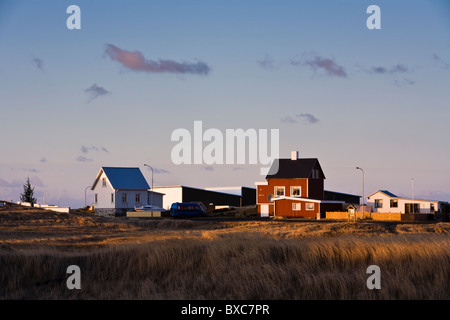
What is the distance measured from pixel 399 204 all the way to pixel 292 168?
64.2 feet

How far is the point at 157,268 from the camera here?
2339 cm

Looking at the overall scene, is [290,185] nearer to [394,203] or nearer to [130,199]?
[394,203]

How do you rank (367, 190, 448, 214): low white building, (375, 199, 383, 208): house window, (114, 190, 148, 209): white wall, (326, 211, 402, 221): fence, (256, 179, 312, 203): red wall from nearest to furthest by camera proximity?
1. (326, 211, 402, 221): fence
2. (256, 179, 312, 203): red wall
3. (114, 190, 148, 209): white wall
4. (367, 190, 448, 214): low white building
5. (375, 199, 383, 208): house window

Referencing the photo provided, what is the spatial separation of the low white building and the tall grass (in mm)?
69821

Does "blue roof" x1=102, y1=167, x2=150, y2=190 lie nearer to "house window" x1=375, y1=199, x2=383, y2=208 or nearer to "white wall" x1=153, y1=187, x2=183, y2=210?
"white wall" x1=153, y1=187, x2=183, y2=210

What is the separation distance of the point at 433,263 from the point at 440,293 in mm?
3270

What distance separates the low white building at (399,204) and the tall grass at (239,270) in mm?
69821

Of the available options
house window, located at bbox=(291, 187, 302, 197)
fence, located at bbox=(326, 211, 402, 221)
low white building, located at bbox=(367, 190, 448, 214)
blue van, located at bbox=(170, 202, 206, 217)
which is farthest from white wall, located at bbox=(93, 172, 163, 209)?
low white building, located at bbox=(367, 190, 448, 214)

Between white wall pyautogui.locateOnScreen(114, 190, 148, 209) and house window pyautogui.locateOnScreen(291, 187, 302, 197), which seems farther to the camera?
white wall pyautogui.locateOnScreen(114, 190, 148, 209)

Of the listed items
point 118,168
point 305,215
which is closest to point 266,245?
point 305,215

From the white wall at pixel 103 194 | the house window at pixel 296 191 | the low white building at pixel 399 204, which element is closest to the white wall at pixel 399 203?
the low white building at pixel 399 204

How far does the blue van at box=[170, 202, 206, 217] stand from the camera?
85.8 m

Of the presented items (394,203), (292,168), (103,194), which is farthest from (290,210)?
(103,194)
